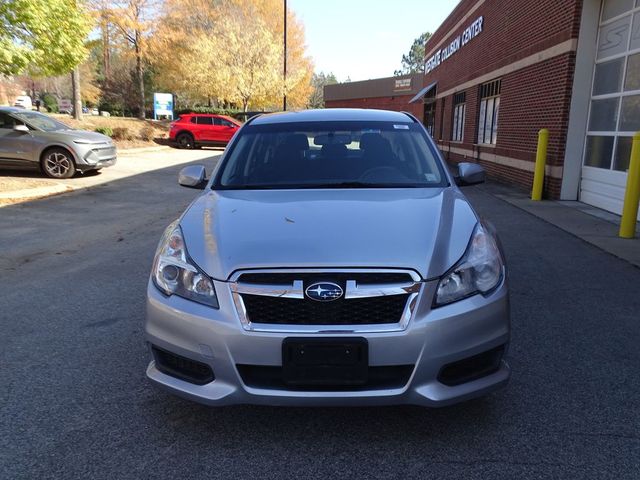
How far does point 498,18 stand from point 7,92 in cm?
6527

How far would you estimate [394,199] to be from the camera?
328 centimetres

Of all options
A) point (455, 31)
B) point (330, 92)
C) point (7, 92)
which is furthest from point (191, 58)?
point (7, 92)

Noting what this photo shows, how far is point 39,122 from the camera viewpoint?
42.5 ft

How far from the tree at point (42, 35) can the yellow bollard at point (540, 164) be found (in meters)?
10.4

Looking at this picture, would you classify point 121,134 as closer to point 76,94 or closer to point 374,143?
point 76,94

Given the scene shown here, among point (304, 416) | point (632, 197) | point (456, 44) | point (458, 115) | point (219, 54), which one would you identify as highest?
point (219, 54)

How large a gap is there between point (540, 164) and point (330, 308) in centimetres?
980

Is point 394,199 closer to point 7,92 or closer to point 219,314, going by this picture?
point 219,314

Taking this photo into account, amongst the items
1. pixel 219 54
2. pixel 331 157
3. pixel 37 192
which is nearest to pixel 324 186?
pixel 331 157

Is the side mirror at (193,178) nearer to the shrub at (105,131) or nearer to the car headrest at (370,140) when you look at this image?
the car headrest at (370,140)

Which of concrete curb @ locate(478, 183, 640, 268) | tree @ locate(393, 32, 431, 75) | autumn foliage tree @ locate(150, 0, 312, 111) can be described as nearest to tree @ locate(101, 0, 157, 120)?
autumn foliage tree @ locate(150, 0, 312, 111)

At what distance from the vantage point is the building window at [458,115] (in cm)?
2050

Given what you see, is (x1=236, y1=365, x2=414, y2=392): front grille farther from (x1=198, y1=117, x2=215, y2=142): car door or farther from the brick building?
(x1=198, y1=117, x2=215, y2=142): car door

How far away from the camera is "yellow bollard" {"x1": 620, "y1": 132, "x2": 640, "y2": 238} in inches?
284
